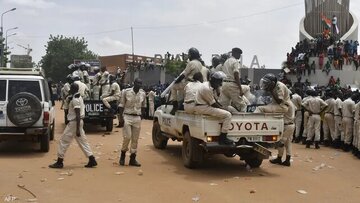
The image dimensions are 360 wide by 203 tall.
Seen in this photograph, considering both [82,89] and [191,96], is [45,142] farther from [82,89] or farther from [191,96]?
[82,89]

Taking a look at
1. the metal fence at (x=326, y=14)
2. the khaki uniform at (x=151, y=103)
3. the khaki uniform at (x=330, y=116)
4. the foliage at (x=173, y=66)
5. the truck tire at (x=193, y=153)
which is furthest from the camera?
the foliage at (x=173, y=66)

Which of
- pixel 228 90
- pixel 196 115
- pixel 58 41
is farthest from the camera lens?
pixel 58 41

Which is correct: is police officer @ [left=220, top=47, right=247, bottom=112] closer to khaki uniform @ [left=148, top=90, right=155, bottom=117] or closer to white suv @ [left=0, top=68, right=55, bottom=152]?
white suv @ [left=0, top=68, right=55, bottom=152]

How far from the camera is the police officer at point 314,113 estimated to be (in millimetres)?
14562

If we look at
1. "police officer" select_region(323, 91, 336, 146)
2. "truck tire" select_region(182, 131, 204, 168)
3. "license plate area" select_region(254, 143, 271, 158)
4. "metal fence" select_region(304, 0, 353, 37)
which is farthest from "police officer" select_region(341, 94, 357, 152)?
"metal fence" select_region(304, 0, 353, 37)

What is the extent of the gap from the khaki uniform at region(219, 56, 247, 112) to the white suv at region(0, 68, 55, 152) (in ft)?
13.5

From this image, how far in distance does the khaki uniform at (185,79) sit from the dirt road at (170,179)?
1473mm

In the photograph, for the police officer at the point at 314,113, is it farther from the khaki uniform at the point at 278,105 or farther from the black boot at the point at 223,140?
the black boot at the point at 223,140

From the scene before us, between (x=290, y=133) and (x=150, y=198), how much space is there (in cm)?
448

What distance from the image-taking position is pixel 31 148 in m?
13.0

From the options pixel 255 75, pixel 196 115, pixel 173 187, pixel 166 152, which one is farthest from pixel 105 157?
pixel 255 75

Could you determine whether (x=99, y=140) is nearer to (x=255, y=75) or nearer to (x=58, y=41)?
(x=255, y=75)

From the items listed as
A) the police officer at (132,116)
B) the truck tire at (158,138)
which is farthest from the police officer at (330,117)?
the police officer at (132,116)

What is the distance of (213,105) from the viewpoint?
31.5ft
